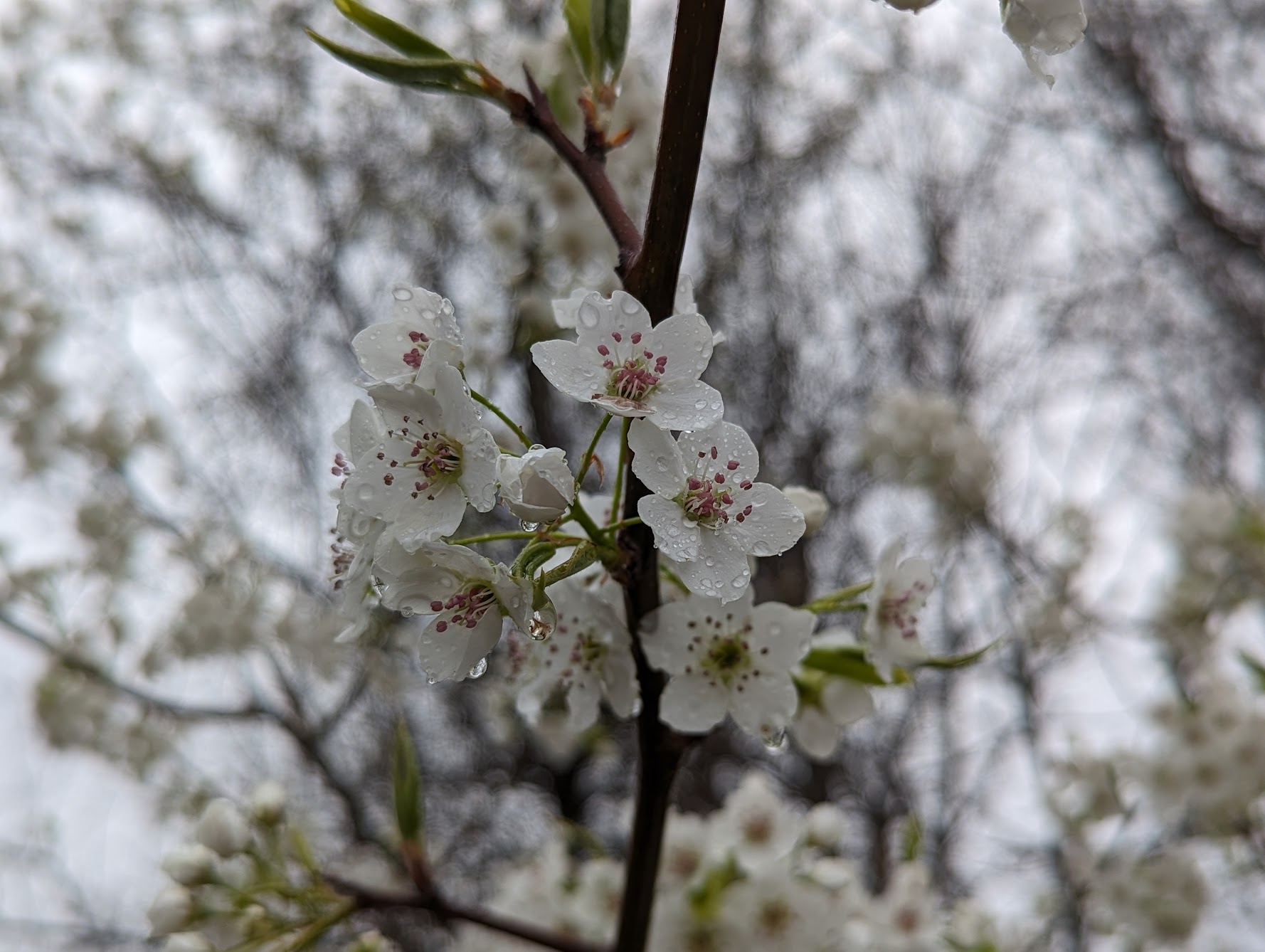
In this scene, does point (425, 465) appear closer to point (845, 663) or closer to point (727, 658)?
point (727, 658)

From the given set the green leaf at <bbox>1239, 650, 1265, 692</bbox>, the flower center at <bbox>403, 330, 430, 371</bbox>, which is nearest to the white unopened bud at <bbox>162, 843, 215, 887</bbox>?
the flower center at <bbox>403, 330, 430, 371</bbox>

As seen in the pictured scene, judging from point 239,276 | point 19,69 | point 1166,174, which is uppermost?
point 1166,174

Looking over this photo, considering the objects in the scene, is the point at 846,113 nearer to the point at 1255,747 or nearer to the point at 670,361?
the point at 1255,747

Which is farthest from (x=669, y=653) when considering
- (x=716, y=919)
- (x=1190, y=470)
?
(x=1190, y=470)

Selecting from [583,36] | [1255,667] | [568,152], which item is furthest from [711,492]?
[1255,667]

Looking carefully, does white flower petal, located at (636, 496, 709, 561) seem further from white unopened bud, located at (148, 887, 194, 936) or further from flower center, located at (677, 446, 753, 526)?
white unopened bud, located at (148, 887, 194, 936)
